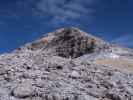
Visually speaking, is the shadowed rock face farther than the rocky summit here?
Yes

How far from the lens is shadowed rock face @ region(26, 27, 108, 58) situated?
1617 inches

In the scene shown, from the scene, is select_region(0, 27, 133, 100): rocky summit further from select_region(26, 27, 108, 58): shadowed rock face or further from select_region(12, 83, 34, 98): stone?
select_region(26, 27, 108, 58): shadowed rock face

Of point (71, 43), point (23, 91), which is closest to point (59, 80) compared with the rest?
point (23, 91)

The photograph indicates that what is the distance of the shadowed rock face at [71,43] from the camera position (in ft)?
135

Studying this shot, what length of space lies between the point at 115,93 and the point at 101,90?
2.79 ft

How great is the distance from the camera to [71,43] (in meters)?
44.8

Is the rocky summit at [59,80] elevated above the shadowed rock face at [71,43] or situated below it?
below

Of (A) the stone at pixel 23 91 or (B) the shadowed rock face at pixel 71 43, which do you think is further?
(B) the shadowed rock face at pixel 71 43

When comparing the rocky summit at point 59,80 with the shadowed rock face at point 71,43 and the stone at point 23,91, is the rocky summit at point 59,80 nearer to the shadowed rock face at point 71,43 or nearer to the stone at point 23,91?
the stone at point 23,91

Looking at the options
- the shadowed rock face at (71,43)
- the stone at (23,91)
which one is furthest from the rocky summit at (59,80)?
the shadowed rock face at (71,43)

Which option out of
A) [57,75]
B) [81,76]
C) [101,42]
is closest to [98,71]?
[81,76]

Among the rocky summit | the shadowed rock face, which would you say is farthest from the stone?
the shadowed rock face

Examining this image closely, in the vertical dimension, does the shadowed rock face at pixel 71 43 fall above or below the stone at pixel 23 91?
above

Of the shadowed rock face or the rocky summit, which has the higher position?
the shadowed rock face
